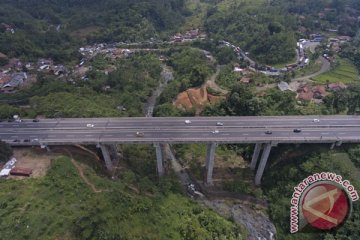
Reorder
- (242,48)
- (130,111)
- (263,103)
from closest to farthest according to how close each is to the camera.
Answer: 1. (263,103)
2. (130,111)
3. (242,48)

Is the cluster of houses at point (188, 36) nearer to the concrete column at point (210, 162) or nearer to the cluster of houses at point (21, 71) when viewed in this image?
the cluster of houses at point (21, 71)

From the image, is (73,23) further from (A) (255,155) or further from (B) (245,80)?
(A) (255,155)

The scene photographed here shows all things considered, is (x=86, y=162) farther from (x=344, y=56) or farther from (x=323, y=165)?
(x=344, y=56)

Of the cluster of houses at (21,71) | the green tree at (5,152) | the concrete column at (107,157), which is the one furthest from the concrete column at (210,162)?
the cluster of houses at (21,71)

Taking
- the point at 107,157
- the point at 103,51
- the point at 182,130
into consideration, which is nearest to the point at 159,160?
the point at 182,130

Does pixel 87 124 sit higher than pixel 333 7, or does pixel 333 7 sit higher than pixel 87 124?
pixel 87 124

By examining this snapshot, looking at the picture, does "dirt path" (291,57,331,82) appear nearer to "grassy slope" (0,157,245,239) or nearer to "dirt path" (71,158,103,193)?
"grassy slope" (0,157,245,239)

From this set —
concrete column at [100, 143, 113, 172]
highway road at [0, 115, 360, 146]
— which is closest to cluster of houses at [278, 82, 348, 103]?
highway road at [0, 115, 360, 146]

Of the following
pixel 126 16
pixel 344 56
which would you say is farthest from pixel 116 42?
pixel 344 56
